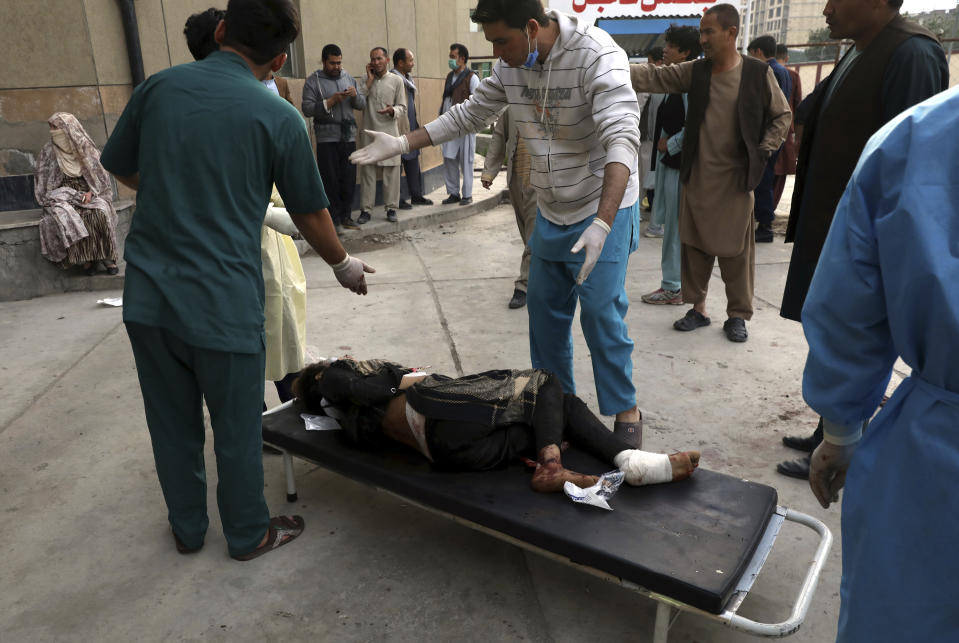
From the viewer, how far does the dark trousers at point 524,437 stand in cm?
233

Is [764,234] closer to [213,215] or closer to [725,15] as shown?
[725,15]

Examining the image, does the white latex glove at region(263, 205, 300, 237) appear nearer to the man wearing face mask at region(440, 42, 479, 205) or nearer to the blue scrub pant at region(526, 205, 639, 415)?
the blue scrub pant at region(526, 205, 639, 415)

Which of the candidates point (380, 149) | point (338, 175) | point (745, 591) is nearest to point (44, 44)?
point (338, 175)

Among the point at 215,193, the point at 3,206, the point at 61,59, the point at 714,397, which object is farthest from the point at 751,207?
the point at 3,206

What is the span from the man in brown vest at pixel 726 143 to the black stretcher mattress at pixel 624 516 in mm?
2341

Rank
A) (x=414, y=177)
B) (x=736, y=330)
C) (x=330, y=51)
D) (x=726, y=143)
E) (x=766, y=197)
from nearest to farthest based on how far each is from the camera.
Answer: (x=726, y=143), (x=736, y=330), (x=766, y=197), (x=330, y=51), (x=414, y=177)

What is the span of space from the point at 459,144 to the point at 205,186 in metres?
6.76

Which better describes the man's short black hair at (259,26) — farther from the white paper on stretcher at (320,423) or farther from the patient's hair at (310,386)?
the white paper on stretcher at (320,423)

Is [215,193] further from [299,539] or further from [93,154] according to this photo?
[93,154]

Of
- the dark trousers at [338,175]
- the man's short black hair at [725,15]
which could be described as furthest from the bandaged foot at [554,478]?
the dark trousers at [338,175]

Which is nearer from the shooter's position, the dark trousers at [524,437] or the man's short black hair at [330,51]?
the dark trousers at [524,437]

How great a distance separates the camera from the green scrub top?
6.65ft

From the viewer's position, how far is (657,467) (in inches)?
87.1

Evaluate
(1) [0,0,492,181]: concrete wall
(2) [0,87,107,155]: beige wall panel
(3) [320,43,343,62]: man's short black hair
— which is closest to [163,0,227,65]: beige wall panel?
(1) [0,0,492,181]: concrete wall
